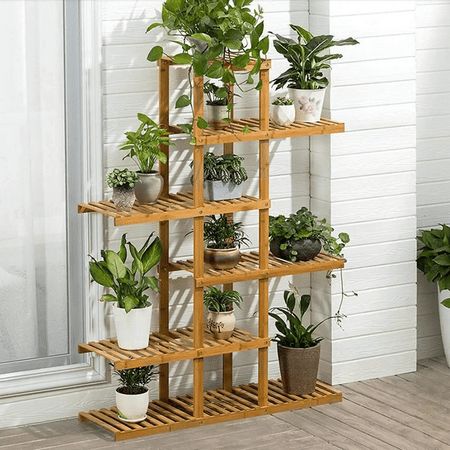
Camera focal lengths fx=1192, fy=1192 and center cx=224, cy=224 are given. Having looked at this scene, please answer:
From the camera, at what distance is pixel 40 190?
4719 mm

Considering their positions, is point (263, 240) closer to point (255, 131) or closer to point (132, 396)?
point (255, 131)

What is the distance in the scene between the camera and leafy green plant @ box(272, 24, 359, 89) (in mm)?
4777

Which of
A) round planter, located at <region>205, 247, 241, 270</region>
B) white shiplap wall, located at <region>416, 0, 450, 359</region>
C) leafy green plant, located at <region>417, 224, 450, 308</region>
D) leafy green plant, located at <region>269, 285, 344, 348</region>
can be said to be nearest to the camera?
round planter, located at <region>205, 247, 241, 270</region>

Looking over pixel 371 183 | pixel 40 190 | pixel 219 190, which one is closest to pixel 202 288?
pixel 219 190

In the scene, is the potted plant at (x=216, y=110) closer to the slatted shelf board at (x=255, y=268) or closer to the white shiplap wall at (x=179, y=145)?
the white shiplap wall at (x=179, y=145)

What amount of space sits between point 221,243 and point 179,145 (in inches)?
17.5

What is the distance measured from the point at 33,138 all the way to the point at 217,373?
1.31 metres

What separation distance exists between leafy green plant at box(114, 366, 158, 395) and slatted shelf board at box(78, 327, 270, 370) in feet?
0.30

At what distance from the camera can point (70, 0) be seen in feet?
15.2

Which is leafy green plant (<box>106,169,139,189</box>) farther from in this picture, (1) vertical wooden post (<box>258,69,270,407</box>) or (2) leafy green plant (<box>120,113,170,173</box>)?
(1) vertical wooden post (<box>258,69,270,407</box>)

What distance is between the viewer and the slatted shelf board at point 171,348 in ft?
15.0

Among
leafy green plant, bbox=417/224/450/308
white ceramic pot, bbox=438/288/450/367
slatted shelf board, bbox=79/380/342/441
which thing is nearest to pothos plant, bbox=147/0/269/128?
slatted shelf board, bbox=79/380/342/441

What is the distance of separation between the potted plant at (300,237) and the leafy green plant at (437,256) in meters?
0.54

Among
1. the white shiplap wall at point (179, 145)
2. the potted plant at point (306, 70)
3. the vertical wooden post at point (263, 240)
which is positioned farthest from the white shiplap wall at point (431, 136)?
the vertical wooden post at point (263, 240)
